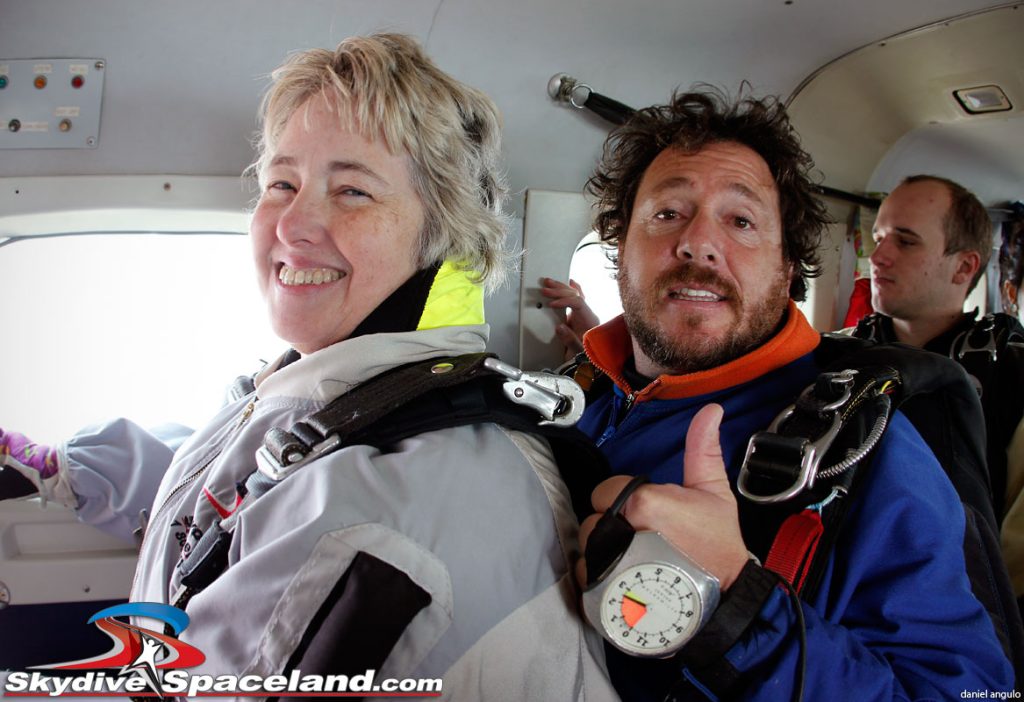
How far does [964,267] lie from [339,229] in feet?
9.77

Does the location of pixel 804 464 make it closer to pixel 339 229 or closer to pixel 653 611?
pixel 653 611

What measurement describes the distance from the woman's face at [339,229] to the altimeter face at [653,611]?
2.32ft

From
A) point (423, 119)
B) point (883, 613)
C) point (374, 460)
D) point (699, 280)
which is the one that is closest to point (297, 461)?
point (374, 460)

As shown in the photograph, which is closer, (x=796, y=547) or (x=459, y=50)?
(x=796, y=547)

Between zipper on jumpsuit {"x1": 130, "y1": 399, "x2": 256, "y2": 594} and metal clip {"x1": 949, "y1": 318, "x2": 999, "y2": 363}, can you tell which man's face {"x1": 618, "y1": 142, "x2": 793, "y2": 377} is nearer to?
zipper on jumpsuit {"x1": 130, "y1": 399, "x2": 256, "y2": 594}

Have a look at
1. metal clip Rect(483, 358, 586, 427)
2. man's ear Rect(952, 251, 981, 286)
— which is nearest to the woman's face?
metal clip Rect(483, 358, 586, 427)

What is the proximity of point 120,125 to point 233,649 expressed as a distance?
1.90 metres

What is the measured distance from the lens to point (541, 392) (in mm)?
1220

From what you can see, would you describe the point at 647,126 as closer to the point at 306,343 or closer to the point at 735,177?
the point at 735,177

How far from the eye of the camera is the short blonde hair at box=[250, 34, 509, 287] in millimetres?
1386

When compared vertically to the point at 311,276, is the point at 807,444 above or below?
below

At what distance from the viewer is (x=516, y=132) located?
2637 millimetres

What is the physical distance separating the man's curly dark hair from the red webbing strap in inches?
39.2

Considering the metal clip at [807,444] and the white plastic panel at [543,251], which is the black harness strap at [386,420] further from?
the white plastic panel at [543,251]
